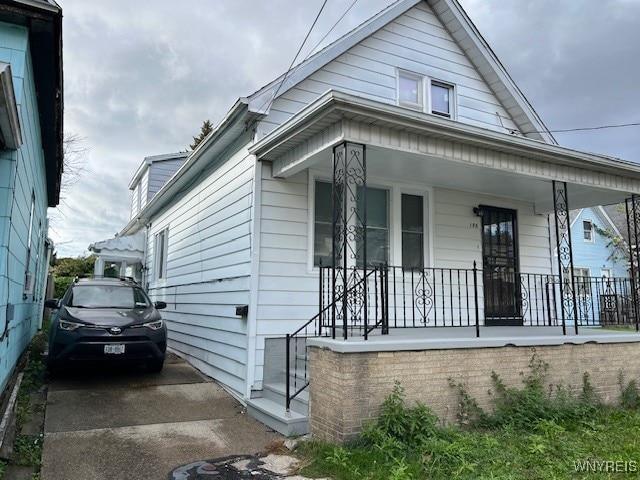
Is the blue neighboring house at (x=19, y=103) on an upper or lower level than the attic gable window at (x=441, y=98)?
lower

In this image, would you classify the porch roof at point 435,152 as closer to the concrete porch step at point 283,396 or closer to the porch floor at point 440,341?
the porch floor at point 440,341

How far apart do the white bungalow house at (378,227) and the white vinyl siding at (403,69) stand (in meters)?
0.03

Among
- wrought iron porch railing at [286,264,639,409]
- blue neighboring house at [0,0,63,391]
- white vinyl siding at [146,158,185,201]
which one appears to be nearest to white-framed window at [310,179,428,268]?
wrought iron porch railing at [286,264,639,409]

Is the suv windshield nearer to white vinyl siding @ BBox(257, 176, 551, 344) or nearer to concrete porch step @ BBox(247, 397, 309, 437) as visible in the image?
white vinyl siding @ BBox(257, 176, 551, 344)

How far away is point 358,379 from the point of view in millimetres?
4594

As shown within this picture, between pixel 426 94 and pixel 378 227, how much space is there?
113 inches

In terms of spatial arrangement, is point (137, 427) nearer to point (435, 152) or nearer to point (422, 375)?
point (422, 375)

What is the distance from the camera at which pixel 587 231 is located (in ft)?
78.5

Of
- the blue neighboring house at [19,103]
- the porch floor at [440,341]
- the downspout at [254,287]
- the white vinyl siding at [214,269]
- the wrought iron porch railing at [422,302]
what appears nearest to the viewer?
the blue neighboring house at [19,103]

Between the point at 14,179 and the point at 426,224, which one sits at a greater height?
the point at 426,224

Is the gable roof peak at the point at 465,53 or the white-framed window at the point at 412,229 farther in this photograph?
the white-framed window at the point at 412,229

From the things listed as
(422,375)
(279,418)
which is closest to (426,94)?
(422,375)

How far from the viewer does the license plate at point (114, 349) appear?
654cm

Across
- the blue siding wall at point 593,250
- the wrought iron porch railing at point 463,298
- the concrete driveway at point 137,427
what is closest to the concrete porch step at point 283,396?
the concrete driveway at point 137,427
